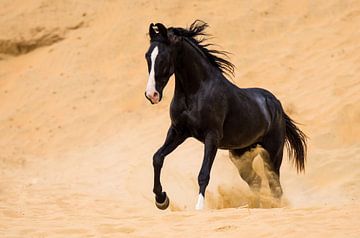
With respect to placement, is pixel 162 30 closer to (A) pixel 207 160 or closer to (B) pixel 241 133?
(A) pixel 207 160

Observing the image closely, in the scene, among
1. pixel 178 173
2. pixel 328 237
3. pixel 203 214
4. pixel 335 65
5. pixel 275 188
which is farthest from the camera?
pixel 335 65

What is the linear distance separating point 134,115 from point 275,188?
517 cm

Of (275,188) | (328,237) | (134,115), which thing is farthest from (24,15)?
(328,237)

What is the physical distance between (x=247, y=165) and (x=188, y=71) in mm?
1882

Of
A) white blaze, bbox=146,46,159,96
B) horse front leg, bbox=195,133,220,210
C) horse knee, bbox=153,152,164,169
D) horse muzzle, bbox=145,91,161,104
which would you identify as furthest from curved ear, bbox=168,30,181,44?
horse knee, bbox=153,152,164,169

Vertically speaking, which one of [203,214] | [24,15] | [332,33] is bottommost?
[203,214]

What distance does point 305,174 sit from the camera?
35.5 feet

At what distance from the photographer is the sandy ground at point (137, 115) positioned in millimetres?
6602

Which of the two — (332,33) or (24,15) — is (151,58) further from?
(24,15)

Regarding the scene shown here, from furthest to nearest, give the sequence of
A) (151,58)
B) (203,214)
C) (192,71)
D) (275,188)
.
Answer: (275,188) → (192,71) → (151,58) → (203,214)

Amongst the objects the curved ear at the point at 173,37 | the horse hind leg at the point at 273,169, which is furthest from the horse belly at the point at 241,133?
the curved ear at the point at 173,37

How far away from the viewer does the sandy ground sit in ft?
21.7

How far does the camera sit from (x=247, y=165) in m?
8.91

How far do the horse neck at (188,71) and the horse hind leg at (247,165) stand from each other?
1493 mm
